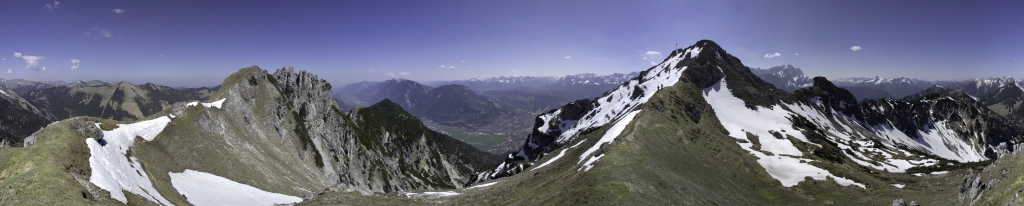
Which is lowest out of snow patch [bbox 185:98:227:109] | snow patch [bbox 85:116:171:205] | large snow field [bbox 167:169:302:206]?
large snow field [bbox 167:169:302:206]

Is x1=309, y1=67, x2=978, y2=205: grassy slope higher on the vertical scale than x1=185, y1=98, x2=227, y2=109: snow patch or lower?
lower

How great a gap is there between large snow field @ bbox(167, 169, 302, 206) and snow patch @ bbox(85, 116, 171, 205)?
16.0 feet

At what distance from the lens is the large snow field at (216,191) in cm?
4803

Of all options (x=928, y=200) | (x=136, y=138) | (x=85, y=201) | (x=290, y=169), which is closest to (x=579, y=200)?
(x=928, y=200)

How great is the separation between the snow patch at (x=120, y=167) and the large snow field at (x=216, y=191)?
16.0 ft

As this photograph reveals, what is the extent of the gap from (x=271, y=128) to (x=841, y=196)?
110 m

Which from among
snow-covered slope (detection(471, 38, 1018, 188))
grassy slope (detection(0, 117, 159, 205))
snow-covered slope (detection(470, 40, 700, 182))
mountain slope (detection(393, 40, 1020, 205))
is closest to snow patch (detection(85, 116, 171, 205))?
grassy slope (detection(0, 117, 159, 205))

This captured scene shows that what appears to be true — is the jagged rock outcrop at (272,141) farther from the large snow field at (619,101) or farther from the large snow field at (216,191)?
the large snow field at (619,101)

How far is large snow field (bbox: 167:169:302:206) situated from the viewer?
158 feet

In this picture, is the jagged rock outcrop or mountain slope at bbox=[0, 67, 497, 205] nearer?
mountain slope at bbox=[0, 67, 497, 205]

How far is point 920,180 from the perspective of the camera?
57812 millimetres

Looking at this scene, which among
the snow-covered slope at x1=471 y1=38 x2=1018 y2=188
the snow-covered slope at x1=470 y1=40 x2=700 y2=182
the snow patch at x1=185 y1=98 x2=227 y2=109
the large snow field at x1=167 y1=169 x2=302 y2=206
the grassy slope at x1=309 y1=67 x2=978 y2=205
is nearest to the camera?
the grassy slope at x1=309 y1=67 x2=978 y2=205

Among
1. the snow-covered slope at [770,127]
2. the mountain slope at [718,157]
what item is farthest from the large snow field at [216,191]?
the snow-covered slope at [770,127]

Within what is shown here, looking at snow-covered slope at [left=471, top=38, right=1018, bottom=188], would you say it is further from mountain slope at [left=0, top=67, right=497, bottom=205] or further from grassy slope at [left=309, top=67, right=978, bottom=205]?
mountain slope at [left=0, top=67, right=497, bottom=205]
